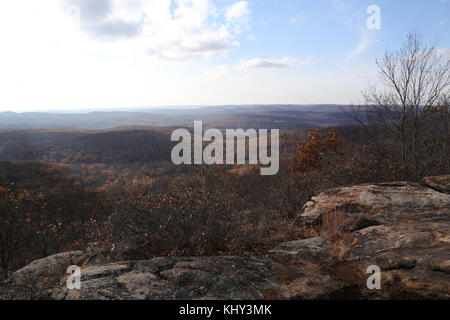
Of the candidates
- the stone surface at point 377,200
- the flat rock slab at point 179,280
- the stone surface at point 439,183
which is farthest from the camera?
the stone surface at point 439,183

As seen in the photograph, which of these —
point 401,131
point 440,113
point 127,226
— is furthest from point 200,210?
point 440,113

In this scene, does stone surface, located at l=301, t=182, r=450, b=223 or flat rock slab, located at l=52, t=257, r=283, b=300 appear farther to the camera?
stone surface, located at l=301, t=182, r=450, b=223

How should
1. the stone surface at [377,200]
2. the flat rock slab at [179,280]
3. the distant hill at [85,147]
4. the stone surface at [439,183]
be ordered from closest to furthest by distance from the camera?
1. the flat rock slab at [179,280]
2. the stone surface at [377,200]
3. the stone surface at [439,183]
4. the distant hill at [85,147]

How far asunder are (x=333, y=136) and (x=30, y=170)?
39.3 meters

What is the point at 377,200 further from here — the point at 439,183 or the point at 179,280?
the point at 179,280

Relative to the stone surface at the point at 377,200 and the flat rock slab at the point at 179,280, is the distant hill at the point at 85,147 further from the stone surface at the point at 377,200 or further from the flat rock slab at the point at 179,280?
the flat rock slab at the point at 179,280

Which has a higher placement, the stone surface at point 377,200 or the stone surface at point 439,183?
the stone surface at point 439,183

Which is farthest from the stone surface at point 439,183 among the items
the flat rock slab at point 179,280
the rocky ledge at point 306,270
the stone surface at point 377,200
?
the flat rock slab at point 179,280

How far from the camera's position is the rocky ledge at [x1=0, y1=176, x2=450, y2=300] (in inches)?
108

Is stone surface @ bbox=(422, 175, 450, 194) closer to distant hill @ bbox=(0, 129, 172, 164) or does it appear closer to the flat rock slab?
the flat rock slab

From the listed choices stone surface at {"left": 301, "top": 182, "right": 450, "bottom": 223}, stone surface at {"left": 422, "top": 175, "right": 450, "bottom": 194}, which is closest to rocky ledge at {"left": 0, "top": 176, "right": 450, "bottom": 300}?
stone surface at {"left": 301, "top": 182, "right": 450, "bottom": 223}

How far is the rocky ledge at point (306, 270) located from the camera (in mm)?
2750
